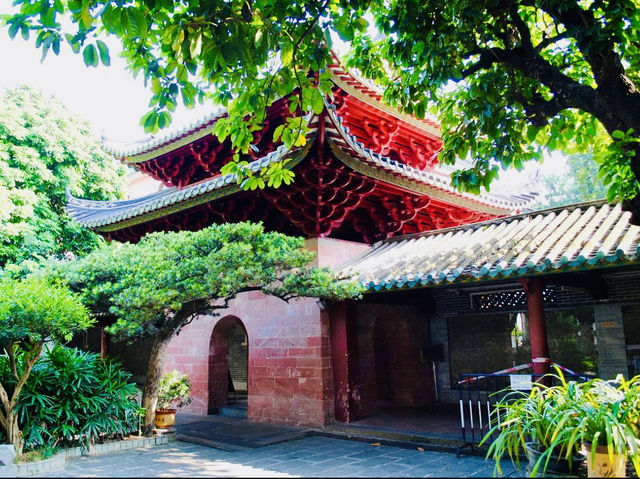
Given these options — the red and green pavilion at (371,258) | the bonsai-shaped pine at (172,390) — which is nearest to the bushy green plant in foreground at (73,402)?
the bonsai-shaped pine at (172,390)

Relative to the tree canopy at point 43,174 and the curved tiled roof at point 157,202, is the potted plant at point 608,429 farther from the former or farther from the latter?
the tree canopy at point 43,174

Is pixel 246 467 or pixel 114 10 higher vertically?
pixel 114 10

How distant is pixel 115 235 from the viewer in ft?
38.7

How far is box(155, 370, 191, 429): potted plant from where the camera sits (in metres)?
7.88

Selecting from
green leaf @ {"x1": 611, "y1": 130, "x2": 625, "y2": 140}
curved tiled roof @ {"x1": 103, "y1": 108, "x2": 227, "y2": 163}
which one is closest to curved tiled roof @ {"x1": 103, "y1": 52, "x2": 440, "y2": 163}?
curved tiled roof @ {"x1": 103, "y1": 108, "x2": 227, "y2": 163}

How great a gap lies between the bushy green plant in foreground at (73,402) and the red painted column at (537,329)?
550 centimetres

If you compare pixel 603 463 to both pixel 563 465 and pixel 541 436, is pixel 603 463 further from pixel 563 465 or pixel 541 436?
pixel 541 436

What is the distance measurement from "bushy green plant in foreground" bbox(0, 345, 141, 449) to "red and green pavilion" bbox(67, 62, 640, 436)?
2.58 meters

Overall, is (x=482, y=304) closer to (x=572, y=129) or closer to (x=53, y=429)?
(x=572, y=129)

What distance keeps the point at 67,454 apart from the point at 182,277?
2.60m

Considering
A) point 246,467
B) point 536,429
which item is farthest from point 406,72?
point 246,467

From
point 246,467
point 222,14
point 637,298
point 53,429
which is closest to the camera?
point 222,14

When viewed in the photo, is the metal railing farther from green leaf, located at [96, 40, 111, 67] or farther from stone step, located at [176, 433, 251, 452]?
green leaf, located at [96, 40, 111, 67]

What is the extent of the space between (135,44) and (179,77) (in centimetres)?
54
